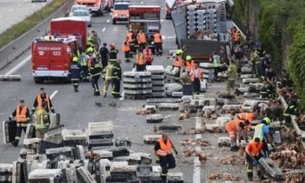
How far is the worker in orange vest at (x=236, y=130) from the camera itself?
31.4m

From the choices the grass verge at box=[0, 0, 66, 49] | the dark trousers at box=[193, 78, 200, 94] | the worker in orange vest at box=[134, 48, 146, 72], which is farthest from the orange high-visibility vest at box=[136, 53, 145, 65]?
the grass verge at box=[0, 0, 66, 49]

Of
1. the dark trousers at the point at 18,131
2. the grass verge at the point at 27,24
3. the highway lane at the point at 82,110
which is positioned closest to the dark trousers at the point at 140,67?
the highway lane at the point at 82,110

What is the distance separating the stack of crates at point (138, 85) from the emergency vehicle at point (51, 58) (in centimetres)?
502

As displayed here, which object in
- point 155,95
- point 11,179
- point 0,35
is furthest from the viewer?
point 0,35

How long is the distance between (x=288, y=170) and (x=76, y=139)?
19.4ft

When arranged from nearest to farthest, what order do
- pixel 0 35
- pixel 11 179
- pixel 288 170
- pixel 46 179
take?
pixel 46 179 < pixel 11 179 < pixel 288 170 < pixel 0 35

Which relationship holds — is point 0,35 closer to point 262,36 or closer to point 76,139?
point 262,36

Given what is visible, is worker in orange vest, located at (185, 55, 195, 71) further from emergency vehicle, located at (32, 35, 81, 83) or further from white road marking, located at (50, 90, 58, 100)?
white road marking, located at (50, 90, 58, 100)

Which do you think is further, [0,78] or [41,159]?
[0,78]

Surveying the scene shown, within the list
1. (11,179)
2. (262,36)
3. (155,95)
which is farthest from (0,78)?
(11,179)

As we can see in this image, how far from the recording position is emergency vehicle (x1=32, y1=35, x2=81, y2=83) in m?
47.8

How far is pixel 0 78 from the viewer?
4984 centimetres

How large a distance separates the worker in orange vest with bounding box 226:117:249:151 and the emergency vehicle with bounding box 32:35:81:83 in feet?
54.8

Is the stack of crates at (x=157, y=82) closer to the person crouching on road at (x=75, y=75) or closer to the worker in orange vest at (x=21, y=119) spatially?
the person crouching on road at (x=75, y=75)
